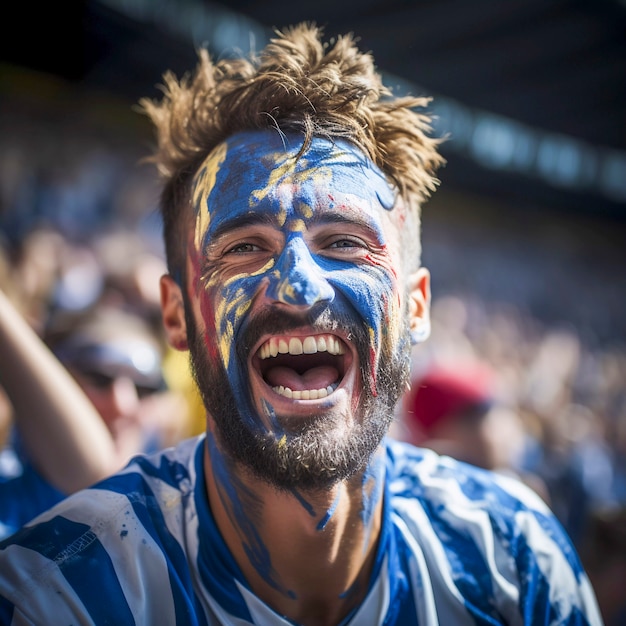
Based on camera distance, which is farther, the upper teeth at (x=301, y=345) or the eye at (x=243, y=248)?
Result: the eye at (x=243, y=248)

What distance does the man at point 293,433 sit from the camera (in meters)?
1.50

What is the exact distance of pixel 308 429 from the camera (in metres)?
1.50

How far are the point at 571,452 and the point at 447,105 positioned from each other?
6.38m

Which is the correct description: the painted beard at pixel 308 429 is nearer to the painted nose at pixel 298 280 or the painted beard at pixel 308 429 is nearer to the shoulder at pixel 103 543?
the painted nose at pixel 298 280

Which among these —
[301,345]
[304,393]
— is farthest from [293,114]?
[304,393]

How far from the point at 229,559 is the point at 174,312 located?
0.71 metres

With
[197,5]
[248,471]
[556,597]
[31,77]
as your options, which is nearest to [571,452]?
[556,597]

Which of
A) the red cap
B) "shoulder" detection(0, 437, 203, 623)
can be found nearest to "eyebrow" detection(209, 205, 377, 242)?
"shoulder" detection(0, 437, 203, 623)

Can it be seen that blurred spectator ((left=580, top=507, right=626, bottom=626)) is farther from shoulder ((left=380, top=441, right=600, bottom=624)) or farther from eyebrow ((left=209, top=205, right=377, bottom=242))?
eyebrow ((left=209, top=205, right=377, bottom=242))

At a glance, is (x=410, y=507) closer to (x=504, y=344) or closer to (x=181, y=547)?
(x=181, y=547)

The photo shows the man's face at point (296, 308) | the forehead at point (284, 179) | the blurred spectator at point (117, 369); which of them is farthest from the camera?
the blurred spectator at point (117, 369)

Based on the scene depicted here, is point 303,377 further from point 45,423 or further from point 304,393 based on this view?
point 45,423

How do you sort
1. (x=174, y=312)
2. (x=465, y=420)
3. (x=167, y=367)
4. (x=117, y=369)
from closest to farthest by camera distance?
(x=174, y=312), (x=117, y=369), (x=465, y=420), (x=167, y=367)

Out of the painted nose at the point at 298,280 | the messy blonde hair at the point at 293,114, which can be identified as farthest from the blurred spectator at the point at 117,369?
the painted nose at the point at 298,280
